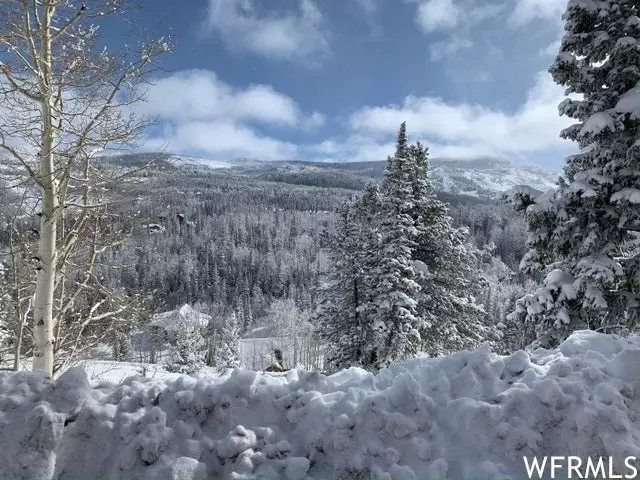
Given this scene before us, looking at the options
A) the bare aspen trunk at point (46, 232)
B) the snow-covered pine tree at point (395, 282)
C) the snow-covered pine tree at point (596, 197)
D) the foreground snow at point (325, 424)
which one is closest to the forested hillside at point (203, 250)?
the bare aspen trunk at point (46, 232)

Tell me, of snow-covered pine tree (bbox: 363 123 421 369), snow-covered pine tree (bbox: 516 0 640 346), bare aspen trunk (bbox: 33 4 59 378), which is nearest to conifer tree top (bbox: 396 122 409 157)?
snow-covered pine tree (bbox: 363 123 421 369)

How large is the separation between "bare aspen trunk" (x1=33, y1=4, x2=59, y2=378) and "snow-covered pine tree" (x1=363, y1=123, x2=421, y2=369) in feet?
35.8

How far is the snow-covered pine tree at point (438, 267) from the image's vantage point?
659 inches

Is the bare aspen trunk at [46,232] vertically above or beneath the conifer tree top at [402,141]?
beneath

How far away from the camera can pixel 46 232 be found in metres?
6.44

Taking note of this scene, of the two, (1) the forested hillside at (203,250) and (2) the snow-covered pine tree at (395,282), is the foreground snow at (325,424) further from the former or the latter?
(2) the snow-covered pine tree at (395,282)

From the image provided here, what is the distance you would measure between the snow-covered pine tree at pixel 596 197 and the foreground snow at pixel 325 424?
3.97 meters

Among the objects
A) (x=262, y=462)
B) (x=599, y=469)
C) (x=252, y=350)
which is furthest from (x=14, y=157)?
(x=252, y=350)

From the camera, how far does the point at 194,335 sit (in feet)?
134

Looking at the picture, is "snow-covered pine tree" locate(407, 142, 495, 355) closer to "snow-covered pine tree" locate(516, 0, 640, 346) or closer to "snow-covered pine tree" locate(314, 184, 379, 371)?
"snow-covered pine tree" locate(314, 184, 379, 371)

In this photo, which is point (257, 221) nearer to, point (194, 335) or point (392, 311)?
point (194, 335)

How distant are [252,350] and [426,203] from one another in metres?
65.8

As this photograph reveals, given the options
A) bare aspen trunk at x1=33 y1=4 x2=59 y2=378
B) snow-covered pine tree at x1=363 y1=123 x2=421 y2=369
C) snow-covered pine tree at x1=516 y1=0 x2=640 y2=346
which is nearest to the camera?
bare aspen trunk at x1=33 y1=4 x2=59 y2=378

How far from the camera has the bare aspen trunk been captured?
6.22 meters
